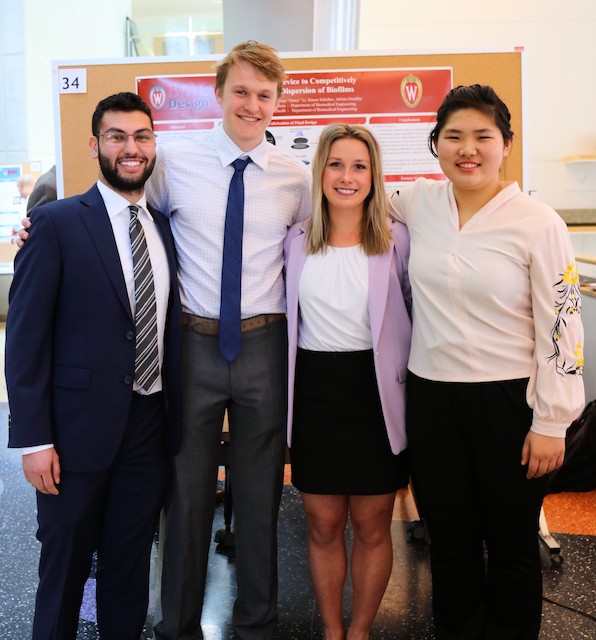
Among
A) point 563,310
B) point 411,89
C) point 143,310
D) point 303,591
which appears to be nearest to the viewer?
point 563,310

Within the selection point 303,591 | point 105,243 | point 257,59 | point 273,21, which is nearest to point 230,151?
point 257,59

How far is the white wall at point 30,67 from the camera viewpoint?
8.08 m

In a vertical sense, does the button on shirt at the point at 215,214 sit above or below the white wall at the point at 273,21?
below

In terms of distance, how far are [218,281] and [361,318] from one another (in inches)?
18.2

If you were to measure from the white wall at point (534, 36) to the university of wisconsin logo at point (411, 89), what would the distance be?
13.4 feet

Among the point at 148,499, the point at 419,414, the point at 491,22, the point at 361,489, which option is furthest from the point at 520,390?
the point at 491,22

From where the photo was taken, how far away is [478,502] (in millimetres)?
1794

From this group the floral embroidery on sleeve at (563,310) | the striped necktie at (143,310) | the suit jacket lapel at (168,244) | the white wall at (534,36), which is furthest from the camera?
the white wall at (534,36)

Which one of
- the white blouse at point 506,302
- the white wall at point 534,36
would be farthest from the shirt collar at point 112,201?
the white wall at point 534,36

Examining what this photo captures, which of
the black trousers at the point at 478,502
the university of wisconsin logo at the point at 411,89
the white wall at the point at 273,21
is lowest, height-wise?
the black trousers at the point at 478,502

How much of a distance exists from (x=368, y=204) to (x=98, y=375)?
3.16ft

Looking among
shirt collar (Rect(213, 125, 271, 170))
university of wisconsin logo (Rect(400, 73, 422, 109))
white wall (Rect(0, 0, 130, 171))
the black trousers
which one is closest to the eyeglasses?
shirt collar (Rect(213, 125, 271, 170))

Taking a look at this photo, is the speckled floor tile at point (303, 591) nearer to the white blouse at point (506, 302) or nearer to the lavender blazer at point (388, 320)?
the lavender blazer at point (388, 320)

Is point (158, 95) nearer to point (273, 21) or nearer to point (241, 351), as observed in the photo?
point (273, 21)
